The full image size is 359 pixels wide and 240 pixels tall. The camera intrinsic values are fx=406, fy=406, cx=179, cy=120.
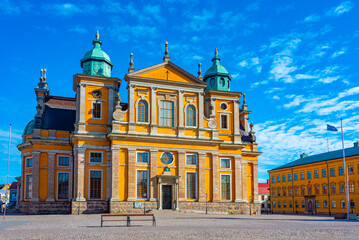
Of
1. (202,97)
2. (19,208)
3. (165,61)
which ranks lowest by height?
(19,208)

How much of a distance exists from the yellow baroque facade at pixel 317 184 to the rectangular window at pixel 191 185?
905 inches

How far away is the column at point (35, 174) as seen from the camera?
44062 millimetres

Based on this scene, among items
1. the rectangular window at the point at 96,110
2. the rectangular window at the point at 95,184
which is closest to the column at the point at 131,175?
the rectangular window at the point at 95,184

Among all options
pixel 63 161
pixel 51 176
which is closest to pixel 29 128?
pixel 63 161

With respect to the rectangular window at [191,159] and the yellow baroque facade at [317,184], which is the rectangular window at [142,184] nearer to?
the rectangular window at [191,159]

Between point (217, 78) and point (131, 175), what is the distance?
1786 centimetres

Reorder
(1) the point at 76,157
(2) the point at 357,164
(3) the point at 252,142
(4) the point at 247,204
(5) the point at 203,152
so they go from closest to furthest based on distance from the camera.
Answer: (1) the point at 76,157, (5) the point at 203,152, (4) the point at 247,204, (3) the point at 252,142, (2) the point at 357,164

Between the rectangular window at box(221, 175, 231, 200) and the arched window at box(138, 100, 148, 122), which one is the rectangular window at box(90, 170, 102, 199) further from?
the rectangular window at box(221, 175, 231, 200)

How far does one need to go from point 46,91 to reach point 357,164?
4459 cm

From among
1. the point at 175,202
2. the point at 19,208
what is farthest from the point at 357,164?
the point at 19,208

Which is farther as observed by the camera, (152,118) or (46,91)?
(46,91)

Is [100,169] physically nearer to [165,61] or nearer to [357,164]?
[165,61]

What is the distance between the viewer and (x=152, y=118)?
44.6 metres

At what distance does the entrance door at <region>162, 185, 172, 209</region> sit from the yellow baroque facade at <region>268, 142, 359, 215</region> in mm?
25674
